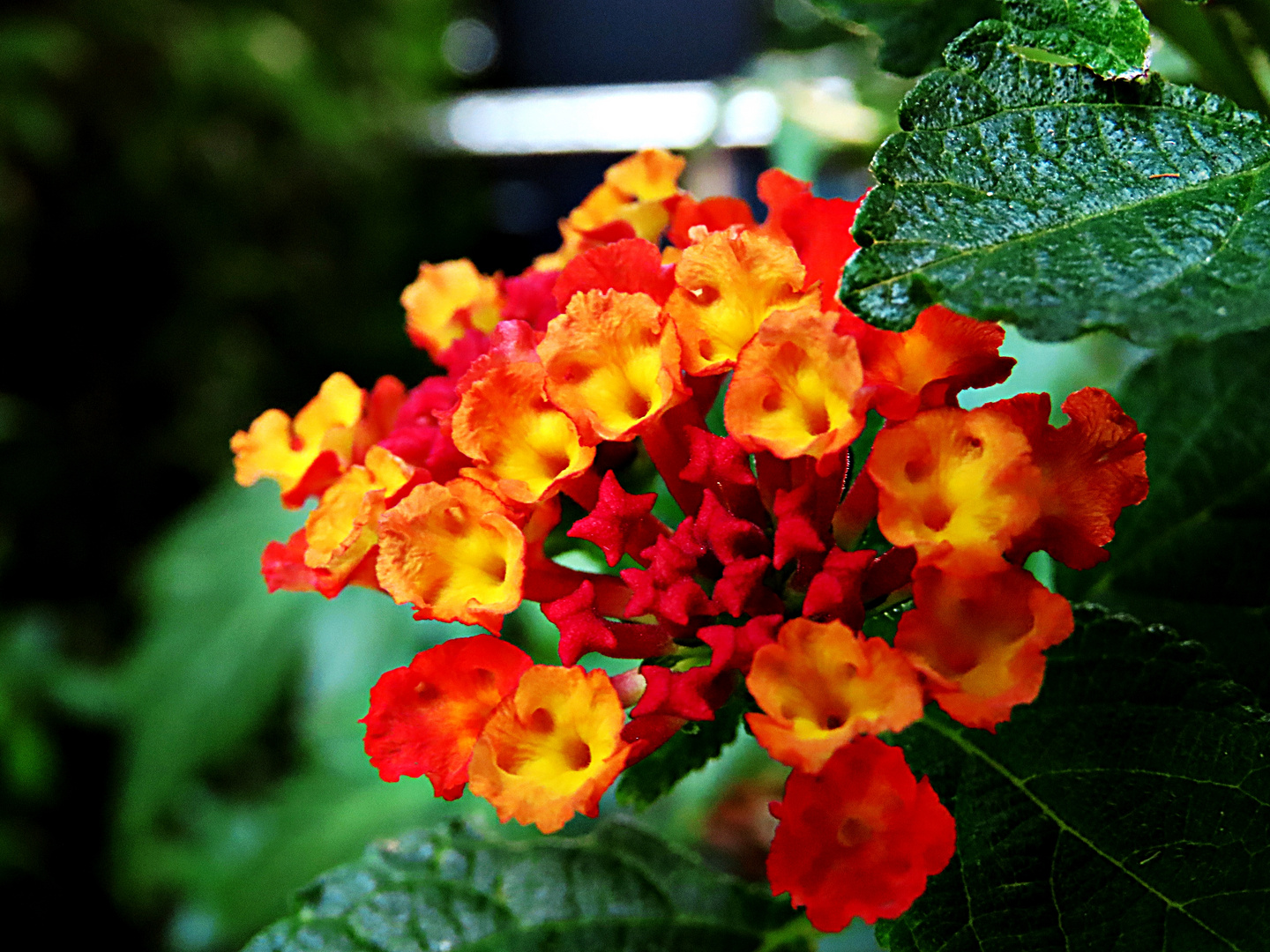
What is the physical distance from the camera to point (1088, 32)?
334 millimetres

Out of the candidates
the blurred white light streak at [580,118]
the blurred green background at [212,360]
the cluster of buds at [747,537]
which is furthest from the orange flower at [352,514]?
the blurred white light streak at [580,118]

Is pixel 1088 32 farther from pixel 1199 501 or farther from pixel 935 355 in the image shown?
pixel 1199 501

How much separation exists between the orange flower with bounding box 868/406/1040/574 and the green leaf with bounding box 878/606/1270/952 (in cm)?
10

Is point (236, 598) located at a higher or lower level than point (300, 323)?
lower

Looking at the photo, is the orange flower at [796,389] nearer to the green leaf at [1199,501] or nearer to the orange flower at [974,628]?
the orange flower at [974,628]

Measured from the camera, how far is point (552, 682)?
0.31m

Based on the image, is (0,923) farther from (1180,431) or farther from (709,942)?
(1180,431)

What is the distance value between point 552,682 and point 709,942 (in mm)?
241

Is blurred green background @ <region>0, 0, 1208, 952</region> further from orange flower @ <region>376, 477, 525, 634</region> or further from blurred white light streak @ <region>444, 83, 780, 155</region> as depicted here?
orange flower @ <region>376, 477, 525, 634</region>

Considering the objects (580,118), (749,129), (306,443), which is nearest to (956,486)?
(306,443)

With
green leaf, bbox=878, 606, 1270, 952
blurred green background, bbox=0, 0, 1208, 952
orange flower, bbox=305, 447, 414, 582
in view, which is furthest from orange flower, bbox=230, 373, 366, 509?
blurred green background, bbox=0, 0, 1208, 952

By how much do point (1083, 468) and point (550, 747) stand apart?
174mm

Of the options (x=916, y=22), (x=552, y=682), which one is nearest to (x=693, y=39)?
(x=916, y=22)

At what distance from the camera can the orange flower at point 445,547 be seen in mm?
333
